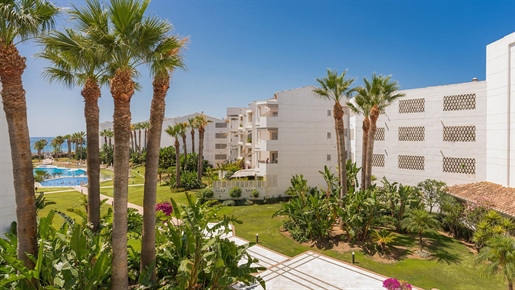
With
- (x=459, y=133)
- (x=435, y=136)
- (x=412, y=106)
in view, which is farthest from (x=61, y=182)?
(x=459, y=133)

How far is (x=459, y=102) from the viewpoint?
1061 inches

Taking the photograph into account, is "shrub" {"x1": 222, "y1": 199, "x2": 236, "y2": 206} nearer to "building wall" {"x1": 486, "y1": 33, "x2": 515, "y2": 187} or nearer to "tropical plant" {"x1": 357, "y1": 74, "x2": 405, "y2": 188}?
"tropical plant" {"x1": 357, "y1": 74, "x2": 405, "y2": 188}

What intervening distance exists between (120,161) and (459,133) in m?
30.7

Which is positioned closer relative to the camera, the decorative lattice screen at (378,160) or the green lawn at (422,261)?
the green lawn at (422,261)

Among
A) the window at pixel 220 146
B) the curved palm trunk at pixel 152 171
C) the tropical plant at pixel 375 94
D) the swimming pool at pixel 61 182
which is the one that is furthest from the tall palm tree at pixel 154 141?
the window at pixel 220 146

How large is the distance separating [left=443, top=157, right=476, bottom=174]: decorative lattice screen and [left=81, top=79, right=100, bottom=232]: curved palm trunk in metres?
31.0

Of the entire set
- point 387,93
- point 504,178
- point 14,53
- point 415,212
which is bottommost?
point 415,212

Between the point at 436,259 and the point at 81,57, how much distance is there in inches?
906

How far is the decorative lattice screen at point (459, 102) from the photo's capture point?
26.1 meters

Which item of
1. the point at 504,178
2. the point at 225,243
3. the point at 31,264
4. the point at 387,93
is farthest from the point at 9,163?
the point at 504,178

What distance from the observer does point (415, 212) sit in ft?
63.3

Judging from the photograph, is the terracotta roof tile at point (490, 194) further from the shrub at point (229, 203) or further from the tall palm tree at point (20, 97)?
the tall palm tree at point (20, 97)

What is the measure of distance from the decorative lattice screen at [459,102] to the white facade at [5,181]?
3554cm

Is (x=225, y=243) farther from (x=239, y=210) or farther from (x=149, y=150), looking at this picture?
(x=239, y=210)
